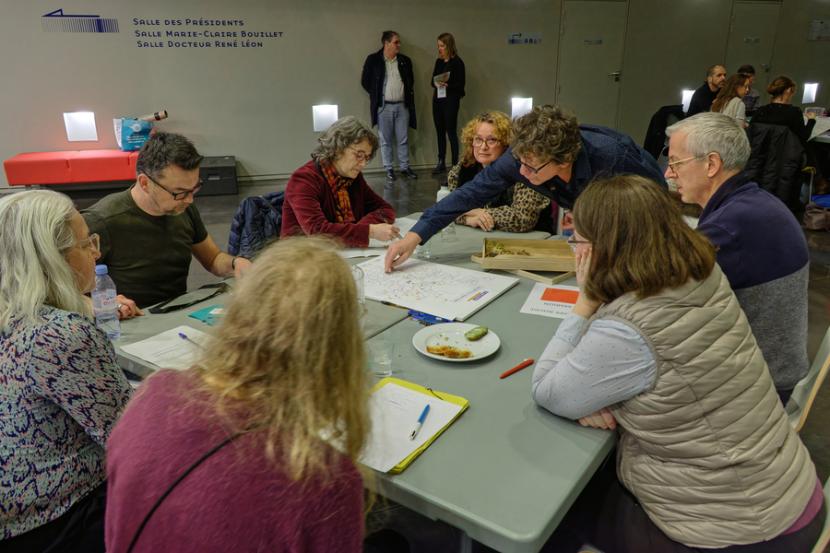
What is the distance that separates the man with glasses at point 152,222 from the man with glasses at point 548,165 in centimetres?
80

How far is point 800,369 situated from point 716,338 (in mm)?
767

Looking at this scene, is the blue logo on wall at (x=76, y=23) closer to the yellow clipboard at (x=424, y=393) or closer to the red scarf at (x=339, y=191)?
the red scarf at (x=339, y=191)

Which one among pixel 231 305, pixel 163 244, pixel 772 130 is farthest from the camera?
pixel 772 130

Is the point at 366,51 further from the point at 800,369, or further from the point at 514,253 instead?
the point at 800,369

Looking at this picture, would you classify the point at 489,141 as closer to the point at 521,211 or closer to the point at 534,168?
the point at 521,211

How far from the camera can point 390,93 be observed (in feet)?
24.6

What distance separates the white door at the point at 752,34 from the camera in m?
9.60

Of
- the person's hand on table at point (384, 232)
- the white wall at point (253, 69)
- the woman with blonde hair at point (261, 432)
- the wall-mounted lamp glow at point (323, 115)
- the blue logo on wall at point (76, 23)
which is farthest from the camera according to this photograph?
the wall-mounted lamp glow at point (323, 115)

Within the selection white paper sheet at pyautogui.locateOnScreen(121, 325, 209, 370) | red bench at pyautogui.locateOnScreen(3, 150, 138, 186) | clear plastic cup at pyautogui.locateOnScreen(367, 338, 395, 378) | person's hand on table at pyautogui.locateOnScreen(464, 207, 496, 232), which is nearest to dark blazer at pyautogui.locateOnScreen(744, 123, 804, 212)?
person's hand on table at pyautogui.locateOnScreen(464, 207, 496, 232)

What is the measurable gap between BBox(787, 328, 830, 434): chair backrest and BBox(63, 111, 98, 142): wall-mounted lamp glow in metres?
7.27

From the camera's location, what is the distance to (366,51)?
25.0 feet

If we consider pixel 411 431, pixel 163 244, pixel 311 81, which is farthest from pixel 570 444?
pixel 311 81

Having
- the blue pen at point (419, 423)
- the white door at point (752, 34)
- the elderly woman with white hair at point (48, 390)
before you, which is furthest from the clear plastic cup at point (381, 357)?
the white door at point (752, 34)

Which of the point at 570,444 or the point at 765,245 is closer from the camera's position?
the point at 570,444
